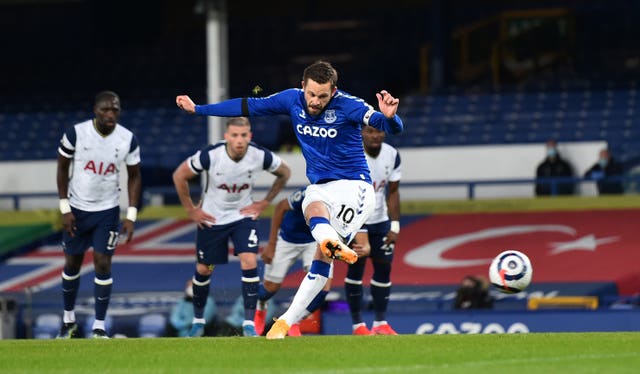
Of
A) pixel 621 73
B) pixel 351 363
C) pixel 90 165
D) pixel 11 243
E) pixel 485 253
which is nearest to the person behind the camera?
pixel 351 363

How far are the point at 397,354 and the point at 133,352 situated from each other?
1.85 metres

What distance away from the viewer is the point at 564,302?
18.0m

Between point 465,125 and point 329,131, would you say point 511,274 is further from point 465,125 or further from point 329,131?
point 465,125

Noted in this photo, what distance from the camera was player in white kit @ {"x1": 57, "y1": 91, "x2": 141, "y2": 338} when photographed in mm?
13578

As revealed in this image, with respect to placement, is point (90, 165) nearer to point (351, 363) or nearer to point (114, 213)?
point (114, 213)

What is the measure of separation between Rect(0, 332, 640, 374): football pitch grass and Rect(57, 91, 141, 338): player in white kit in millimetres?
2243

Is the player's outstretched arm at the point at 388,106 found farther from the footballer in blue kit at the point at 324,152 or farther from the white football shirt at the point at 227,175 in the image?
the white football shirt at the point at 227,175

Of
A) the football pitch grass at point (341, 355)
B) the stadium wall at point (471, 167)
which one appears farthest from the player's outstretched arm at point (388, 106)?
the stadium wall at point (471, 167)

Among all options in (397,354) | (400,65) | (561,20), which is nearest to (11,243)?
(400,65)

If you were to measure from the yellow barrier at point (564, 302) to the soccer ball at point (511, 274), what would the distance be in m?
4.95

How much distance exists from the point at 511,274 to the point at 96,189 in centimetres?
379

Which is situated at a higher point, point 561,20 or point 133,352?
point 561,20

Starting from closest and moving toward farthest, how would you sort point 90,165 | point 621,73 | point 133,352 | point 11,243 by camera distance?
point 133,352, point 90,165, point 11,243, point 621,73

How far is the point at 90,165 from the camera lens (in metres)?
13.6
